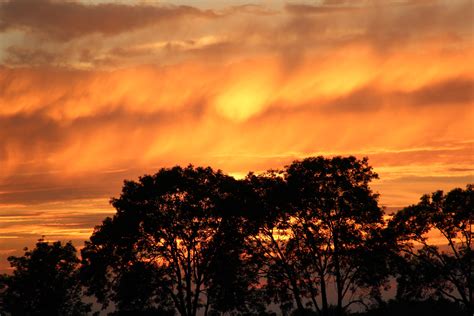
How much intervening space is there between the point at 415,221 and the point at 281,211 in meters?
15.9

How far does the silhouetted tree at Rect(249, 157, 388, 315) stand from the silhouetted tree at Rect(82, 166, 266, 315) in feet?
14.7

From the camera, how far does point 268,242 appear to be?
76.4 meters

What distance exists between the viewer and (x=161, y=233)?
78125 millimetres

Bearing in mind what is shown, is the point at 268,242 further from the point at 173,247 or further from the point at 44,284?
the point at 44,284

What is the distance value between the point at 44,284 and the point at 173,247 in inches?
1060

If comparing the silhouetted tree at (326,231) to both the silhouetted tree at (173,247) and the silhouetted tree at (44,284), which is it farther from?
the silhouetted tree at (44,284)

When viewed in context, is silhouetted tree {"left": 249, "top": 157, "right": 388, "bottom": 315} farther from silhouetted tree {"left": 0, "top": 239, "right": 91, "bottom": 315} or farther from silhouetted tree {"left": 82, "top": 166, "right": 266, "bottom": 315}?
silhouetted tree {"left": 0, "top": 239, "right": 91, "bottom": 315}

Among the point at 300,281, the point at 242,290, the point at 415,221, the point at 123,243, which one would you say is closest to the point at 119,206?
the point at 123,243

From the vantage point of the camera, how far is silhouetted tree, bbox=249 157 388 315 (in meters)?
71.9

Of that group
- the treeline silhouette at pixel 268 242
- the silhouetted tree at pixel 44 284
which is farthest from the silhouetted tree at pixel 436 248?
the silhouetted tree at pixel 44 284

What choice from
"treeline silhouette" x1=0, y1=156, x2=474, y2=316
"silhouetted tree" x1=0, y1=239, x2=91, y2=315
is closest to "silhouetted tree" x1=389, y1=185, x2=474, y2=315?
"treeline silhouette" x1=0, y1=156, x2=474, y2=316

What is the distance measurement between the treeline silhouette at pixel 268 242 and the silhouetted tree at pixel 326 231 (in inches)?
4.2

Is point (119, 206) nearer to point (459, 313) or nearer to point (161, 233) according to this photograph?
point (161, 233)

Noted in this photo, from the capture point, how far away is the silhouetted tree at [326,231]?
7194cm
